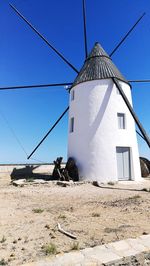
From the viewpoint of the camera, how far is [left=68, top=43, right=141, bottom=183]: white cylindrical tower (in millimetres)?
16484

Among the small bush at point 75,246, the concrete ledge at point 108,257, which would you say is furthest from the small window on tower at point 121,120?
the concrete ledge at point 108,257

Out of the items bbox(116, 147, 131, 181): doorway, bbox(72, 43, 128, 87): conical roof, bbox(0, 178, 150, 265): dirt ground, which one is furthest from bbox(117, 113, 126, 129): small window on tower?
bbox(0, 178, 150, 265): dirt ground

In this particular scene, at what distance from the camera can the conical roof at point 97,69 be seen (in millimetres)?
17922

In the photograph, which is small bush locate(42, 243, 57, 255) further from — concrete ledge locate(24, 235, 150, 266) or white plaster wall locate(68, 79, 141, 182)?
white plaster wall locate(68, 79, 141, 182)

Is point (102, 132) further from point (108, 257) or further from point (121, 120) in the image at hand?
point (108, 257)

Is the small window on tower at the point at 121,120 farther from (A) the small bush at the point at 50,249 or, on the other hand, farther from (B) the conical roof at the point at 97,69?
(A) the small bush at the point at 50,249

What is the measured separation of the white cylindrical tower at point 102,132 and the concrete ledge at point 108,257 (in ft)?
39.8

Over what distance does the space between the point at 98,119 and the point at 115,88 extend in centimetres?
277

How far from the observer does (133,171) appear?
56.3ft

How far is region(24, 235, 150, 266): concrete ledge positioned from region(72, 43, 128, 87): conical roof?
14664 mm

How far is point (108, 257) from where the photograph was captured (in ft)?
12.4

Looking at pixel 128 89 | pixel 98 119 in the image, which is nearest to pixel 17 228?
pixel 98 119

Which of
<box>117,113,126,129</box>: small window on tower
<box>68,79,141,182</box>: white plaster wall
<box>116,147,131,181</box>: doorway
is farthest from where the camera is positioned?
<box>117,113,126,129</box>: small window on tower

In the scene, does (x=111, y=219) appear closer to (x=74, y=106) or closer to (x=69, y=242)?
(x=69, y=242)
